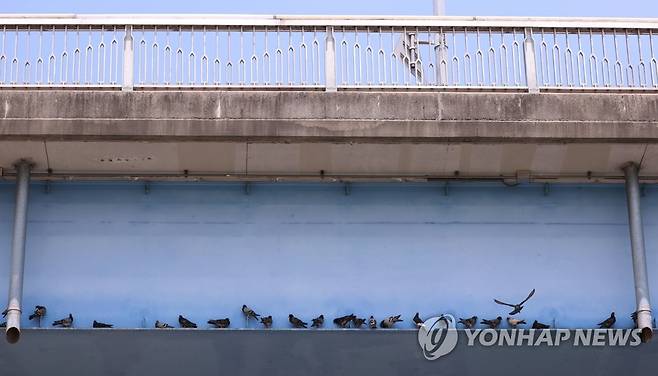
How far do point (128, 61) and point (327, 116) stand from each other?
7.91ft

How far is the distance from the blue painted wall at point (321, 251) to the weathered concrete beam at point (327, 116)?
3.71 feet

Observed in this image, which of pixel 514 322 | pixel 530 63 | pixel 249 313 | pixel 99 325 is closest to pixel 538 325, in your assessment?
pixel 514 322

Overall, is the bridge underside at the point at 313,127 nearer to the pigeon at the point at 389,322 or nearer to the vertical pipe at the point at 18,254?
the vertical pipe at the point at 18,254

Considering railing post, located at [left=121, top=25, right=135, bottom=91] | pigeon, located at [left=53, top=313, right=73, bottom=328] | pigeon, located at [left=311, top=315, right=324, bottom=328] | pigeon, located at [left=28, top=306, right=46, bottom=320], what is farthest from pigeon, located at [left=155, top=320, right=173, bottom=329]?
railing post, located at [left=121, top=25, right=135, bottom=91]

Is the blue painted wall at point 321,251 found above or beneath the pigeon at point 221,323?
above

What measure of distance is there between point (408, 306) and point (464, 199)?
152 cm

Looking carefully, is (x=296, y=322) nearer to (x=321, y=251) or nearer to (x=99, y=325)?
(x=321, y=251)

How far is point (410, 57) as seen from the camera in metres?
17.8

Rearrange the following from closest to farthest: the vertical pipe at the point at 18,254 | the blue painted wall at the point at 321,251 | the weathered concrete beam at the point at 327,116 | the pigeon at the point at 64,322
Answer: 1. the vertical pipe at the point at 18,254
2. the weathered concrete beam at the point at 327,116
3. the pigeon at the point at 64,322
4. the blue painted wall at the point at 321,251

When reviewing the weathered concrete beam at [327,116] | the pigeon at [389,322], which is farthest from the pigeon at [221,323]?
the weathered concrete beam at [327,116]

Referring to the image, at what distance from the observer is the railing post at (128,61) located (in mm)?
17406

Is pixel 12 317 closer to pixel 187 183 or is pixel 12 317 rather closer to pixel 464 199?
pixel 187 183

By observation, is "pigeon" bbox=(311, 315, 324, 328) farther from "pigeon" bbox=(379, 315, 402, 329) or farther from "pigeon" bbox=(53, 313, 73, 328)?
"pigeon" bbox=(53, 313, 73, 328)

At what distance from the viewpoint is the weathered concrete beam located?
17141 mm
